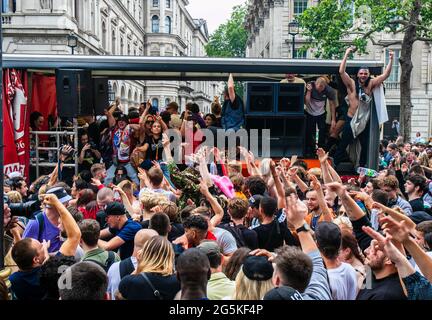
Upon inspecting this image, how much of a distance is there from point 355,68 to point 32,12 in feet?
86.7

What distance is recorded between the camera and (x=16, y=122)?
10508 mm

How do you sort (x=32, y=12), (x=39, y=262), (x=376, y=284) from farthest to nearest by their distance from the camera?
(x=32, y=12) < (x=39, y=262) < (x=376, y=284)

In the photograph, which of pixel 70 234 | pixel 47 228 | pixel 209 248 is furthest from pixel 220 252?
pixel 47 228

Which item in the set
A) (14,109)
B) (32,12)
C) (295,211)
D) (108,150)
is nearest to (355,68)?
(108,150)

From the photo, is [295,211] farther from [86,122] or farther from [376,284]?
[86,122]

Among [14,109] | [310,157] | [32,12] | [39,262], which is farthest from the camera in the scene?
[32,12]

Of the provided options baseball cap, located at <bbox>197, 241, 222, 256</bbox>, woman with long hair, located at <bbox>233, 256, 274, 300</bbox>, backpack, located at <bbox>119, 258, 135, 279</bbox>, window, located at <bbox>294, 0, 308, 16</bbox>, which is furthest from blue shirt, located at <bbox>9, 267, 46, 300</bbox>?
window, located at <bbox>294, 0, 308, 16</bbox>

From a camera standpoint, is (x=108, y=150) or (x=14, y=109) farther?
(x=108, y=150)

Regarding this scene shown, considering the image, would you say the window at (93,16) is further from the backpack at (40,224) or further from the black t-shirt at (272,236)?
the black t-shirt at (272,236)

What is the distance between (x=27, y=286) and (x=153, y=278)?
993 mm

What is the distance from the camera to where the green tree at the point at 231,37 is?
8681cm

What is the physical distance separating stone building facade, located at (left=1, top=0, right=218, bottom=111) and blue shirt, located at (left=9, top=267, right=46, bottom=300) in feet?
66.2

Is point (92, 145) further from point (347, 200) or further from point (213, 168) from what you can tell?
point (347, 200)

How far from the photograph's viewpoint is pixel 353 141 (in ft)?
39.0
